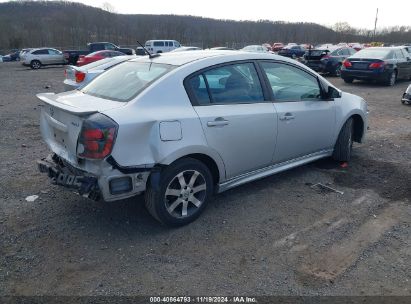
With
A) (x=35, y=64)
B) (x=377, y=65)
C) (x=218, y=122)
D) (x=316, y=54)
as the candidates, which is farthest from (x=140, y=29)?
(x=218, y=122)

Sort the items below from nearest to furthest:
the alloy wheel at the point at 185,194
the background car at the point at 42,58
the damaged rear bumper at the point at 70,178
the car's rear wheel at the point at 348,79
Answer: the damaged rear bumper at the point at 70,178
the alloy wheel at the point at 185,194
the car's rear wheel at the point at 348,79
the background car at the point at 42,58

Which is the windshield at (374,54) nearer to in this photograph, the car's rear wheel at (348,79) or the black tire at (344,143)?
the car's rear wheel at (348,79)

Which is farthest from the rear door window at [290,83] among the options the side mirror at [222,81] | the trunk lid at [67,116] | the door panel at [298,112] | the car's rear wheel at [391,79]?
the car's rear wheel at [391,79]

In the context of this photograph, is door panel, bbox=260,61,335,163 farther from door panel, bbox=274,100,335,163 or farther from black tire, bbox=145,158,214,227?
black tire, bbox=145,158,214,227

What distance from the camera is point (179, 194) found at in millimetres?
3666

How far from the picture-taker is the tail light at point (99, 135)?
314 cm

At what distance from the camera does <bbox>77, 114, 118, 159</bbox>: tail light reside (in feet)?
10.3

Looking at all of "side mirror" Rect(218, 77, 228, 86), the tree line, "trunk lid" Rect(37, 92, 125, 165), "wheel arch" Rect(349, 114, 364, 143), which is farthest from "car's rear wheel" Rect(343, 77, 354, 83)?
the tree line

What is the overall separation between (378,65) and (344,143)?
1106cm

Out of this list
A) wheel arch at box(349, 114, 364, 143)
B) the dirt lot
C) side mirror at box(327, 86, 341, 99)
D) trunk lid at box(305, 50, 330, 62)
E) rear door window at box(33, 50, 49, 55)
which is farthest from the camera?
rear door window at box(33, 50, 49, 55)

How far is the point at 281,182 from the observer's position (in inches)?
194

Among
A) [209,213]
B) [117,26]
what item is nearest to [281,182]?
[209,213]

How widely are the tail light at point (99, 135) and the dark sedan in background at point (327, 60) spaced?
1791 cm

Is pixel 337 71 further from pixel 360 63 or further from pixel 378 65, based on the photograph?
pixel 378 65
